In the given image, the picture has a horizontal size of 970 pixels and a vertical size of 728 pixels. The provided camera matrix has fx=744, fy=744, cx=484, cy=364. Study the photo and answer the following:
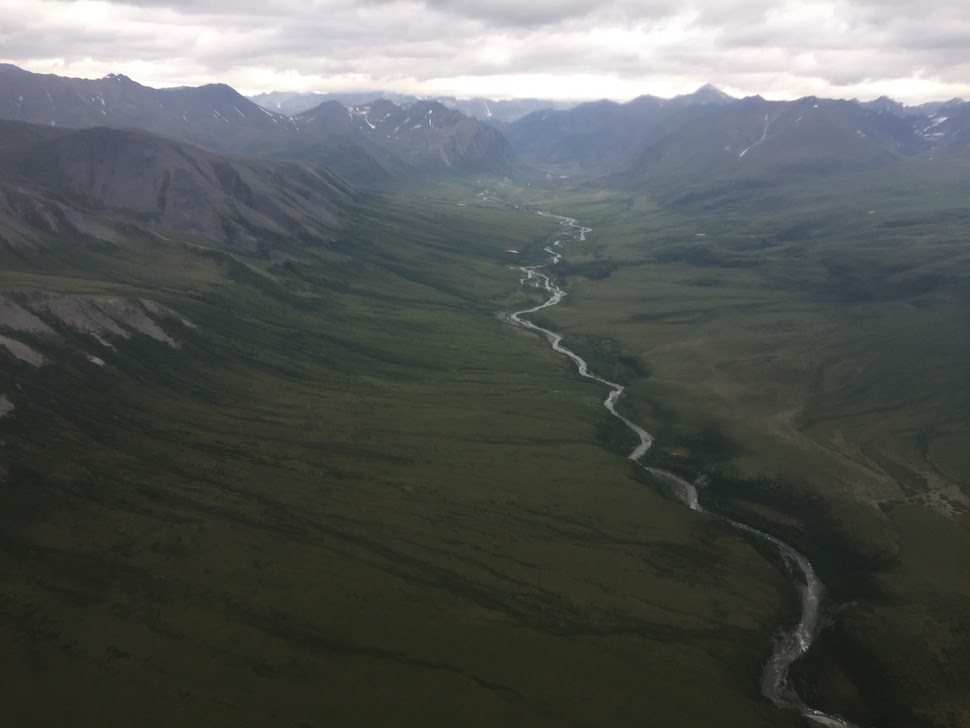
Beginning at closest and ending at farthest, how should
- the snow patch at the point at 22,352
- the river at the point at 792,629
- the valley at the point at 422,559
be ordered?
1. the valley at the point at 422,559
2. the river at the point at 792,629
3. the snow patch at the point at 22,352

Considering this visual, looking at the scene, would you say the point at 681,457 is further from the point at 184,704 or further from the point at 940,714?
the point at 184,704

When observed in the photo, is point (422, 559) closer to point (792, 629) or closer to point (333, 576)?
point (333, 576)

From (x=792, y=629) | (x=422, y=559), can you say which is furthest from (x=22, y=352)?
(x=792, y=629)

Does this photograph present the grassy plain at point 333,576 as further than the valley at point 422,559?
No

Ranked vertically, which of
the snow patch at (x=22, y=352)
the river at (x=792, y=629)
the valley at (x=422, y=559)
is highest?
the snow patch at (x=22, y=352)

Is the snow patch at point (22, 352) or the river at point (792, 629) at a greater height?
the snow patch at point (22, 352)

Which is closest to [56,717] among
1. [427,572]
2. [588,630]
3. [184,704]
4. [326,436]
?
[184,704]

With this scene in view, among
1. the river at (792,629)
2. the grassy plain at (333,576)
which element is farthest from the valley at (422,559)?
the river at (792,629)

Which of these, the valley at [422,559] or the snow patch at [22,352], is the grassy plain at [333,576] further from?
the snow patch at [22,352]
